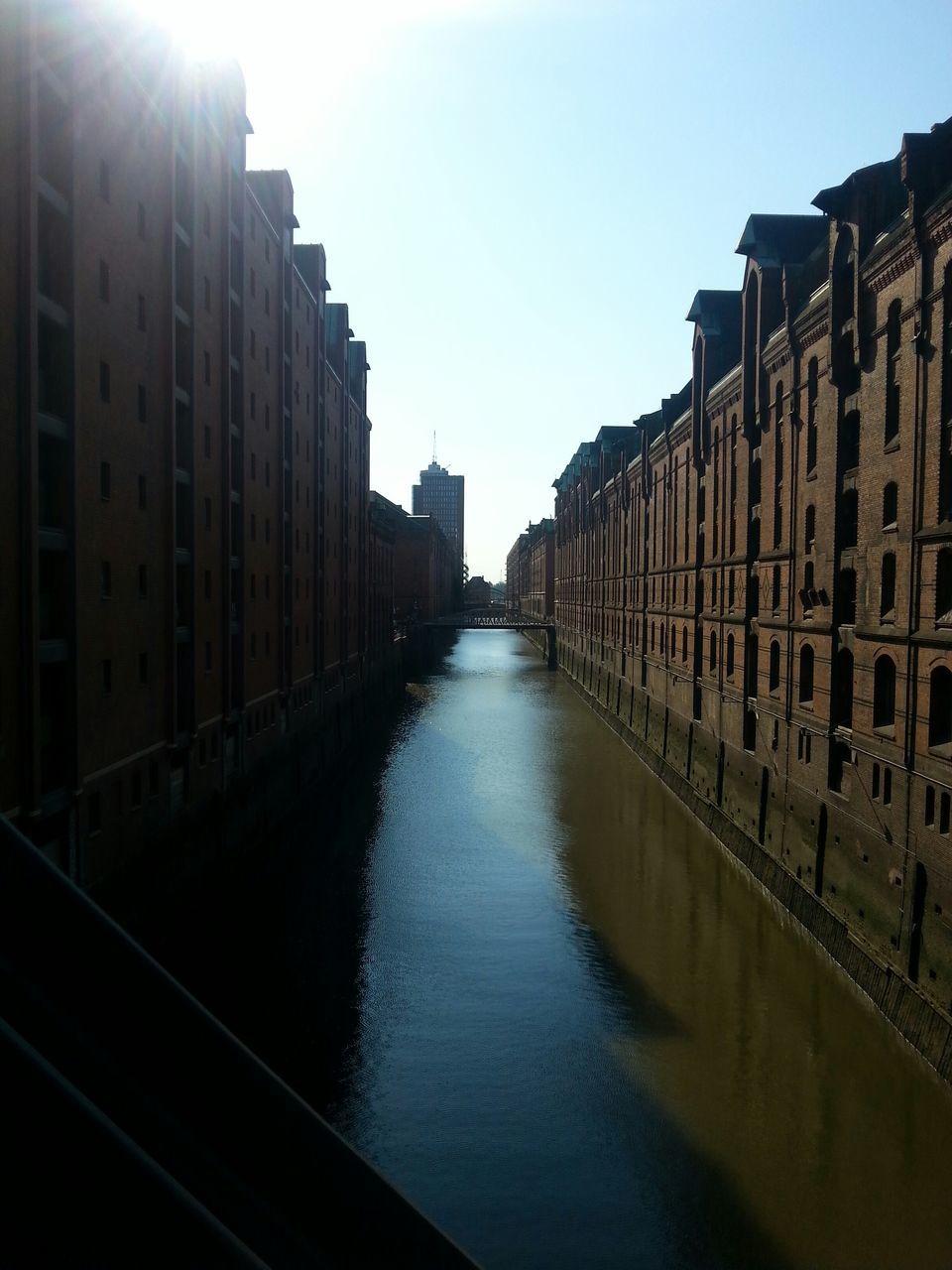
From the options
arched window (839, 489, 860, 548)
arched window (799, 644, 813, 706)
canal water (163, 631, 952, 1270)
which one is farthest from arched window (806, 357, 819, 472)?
canal water (163, 631, 952, 1270)

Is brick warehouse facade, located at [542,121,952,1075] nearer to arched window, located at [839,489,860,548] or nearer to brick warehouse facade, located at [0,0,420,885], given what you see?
arched window, located at [839,489,860,548]

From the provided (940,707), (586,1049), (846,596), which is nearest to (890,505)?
(846,596)

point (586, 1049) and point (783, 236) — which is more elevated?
point (783, 236)

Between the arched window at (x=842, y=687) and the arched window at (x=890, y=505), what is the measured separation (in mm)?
2811

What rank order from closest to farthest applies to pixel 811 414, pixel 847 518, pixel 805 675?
pixel 847 518 < pixel 805 675 < pixel 811 414

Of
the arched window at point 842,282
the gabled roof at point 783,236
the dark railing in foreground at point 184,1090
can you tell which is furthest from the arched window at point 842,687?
the dark railing in foreground at point 184,1090

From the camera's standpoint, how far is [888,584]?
16203 mm

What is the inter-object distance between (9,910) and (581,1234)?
7.11 metres

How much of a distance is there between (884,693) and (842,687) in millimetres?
2048

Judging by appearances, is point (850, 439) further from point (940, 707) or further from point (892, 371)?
point (940, 707)

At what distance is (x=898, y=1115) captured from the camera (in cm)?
1241

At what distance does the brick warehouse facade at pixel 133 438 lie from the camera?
508 inches

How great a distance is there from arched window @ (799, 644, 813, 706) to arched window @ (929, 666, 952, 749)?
5408 mm

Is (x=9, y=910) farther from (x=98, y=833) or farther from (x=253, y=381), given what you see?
(x=253, y=381)
